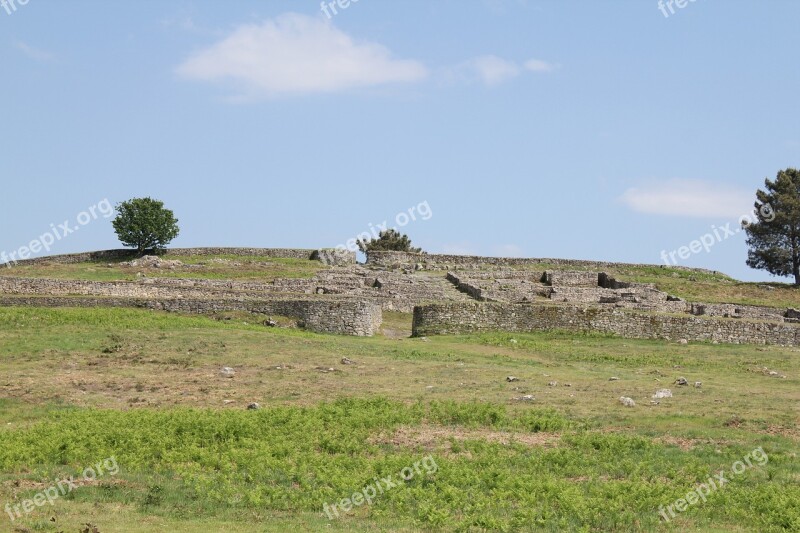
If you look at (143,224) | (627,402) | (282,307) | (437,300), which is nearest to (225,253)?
(143,224)

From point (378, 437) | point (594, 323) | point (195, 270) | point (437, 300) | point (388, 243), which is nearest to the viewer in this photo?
point (378, 437)

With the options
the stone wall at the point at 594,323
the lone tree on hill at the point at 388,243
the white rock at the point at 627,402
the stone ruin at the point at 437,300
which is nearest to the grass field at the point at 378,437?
the white rock at the point at 627,402

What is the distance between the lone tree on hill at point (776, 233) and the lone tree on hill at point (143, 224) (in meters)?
45.2

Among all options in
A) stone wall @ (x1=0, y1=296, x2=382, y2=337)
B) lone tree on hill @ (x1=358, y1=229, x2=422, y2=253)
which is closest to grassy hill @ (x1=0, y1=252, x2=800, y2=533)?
stone wall @ (x1=0, y1=296, x2=382, y2=337)

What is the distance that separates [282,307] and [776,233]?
4755 cm

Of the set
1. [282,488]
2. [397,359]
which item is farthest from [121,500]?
[397,359]

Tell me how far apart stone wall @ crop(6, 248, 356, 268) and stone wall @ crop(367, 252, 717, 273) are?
245 cm

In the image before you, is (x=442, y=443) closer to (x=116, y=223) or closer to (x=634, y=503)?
(x=634, y=503)

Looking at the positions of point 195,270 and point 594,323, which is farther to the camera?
point 195,270

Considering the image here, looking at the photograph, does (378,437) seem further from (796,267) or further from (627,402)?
(796,267)

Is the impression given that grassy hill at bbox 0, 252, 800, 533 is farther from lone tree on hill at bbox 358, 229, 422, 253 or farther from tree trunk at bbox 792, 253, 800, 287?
lone tree on hill at bbox 358, 229, 422, 253

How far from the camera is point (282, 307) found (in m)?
39.8

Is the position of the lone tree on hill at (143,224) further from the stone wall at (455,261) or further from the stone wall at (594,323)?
the stone wall at (594,323)

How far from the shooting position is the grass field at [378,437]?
14.3 meters
